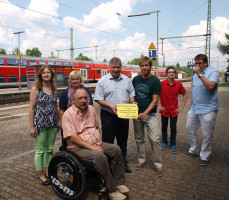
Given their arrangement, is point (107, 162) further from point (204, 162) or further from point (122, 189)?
point (204, 162)

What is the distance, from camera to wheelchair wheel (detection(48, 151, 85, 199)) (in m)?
2.79

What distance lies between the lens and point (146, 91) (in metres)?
3.89

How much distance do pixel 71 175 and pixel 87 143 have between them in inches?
17.8

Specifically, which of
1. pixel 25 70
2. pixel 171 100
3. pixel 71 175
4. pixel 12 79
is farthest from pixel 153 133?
pixel 25 70

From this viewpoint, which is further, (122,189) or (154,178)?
(154,178)

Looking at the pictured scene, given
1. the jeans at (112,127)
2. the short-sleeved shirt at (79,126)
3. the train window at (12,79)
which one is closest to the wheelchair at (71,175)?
the short-sleeved shirt at (79,126)

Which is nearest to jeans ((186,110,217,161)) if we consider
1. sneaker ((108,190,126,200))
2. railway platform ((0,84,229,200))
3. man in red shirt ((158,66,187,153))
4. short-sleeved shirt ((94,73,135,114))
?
railway platform ((0,84,229,200))

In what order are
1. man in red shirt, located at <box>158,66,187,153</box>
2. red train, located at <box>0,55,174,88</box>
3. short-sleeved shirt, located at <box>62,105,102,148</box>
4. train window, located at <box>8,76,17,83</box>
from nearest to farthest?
short-sleeved shirt, located at <box>62,105,102,148</box> < man in red shirt, located at <box>158,66,187,153</box> < red train, located at <box>0,55,174,88</box> < train window, located at <box>8,76,17,83</box>

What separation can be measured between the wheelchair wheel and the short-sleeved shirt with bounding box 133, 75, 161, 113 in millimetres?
1634

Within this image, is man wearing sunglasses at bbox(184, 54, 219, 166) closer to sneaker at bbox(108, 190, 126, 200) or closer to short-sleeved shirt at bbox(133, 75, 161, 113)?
short-sleeved shirt at bbox(133, 75, 161, 113)

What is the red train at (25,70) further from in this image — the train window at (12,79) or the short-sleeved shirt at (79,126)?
the short-sleeved shirt at (79,126)

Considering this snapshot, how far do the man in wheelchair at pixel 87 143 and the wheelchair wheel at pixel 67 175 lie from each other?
0.47 feet

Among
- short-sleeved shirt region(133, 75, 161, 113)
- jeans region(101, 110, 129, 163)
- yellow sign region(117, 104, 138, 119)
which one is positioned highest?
short-sleeved shirt region(133, 75, 161, 113)

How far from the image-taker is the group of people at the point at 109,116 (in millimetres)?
3041
